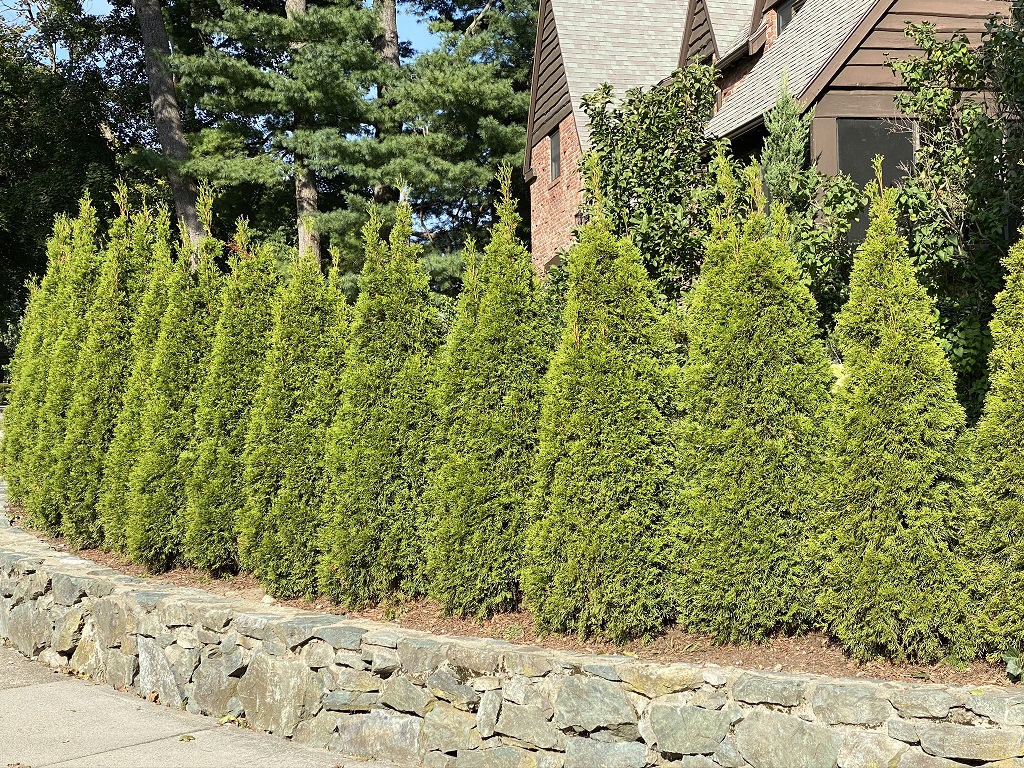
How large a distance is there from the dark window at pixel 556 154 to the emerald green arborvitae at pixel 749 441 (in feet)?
43.2

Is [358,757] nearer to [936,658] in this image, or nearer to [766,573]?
[766,573]

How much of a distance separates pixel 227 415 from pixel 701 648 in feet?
12.9

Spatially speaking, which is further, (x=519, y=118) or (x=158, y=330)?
(x=519, y=118)

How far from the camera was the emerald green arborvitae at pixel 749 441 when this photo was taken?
465 cm

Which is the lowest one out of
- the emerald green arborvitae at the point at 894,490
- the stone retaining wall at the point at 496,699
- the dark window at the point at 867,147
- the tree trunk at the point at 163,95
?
the stone retaining wall at the point at 496,699

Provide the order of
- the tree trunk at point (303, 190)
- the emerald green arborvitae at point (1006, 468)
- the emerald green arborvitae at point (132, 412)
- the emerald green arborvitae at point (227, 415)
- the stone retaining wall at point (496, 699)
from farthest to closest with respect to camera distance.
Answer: the tree trunk at point (303, 190) < the emerald green arborvitae at point (132, 412) < the emerald green arborvitae at point (227, 415) < the emerald green arborvitae at point (1006, 468) < the stone retaining wall at point (496, 699)

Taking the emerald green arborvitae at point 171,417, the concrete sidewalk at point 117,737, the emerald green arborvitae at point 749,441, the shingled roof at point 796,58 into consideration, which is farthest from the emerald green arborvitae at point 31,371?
the shingled roof at point 796,58

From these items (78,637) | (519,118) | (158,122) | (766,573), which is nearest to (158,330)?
(78,637)

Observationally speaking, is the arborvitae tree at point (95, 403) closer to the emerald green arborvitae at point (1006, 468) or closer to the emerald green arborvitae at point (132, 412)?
the emerald green arborvitae at point (132, 412)

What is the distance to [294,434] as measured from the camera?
6230mm

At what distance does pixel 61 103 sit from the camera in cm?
2502

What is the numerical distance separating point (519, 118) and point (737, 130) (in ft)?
35.8

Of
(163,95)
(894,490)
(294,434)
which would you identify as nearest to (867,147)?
(894,490)

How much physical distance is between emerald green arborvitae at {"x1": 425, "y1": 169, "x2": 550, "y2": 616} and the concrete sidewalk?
48.0 inches
